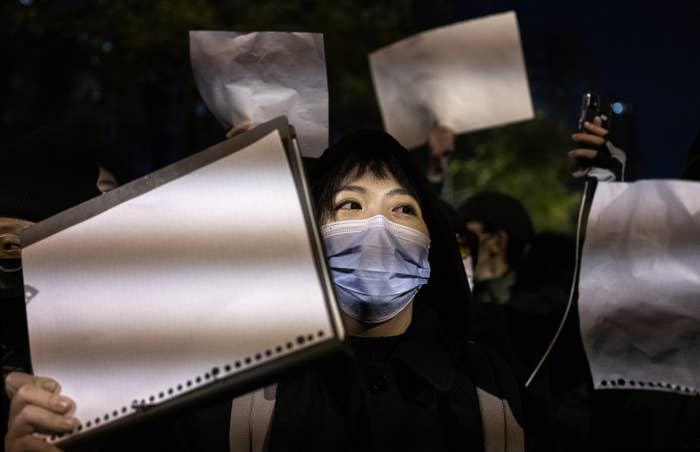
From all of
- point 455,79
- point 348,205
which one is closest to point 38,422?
point 348,205

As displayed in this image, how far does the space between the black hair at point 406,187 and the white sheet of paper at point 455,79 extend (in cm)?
168

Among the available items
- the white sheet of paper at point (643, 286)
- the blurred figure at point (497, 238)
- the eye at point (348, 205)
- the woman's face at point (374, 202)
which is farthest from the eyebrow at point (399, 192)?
the blurred figure at point (497, 238)

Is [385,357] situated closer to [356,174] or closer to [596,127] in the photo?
[356,174]

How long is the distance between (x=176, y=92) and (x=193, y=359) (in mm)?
15147

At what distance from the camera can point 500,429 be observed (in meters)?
2.26

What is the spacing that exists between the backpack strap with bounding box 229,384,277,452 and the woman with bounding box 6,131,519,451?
3 centimetres

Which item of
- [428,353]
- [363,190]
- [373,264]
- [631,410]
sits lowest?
[631,410]

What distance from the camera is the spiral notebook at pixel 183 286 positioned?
1553 mm

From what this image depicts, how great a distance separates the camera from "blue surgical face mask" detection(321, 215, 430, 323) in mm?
2344

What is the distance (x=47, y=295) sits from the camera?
5.73 feet

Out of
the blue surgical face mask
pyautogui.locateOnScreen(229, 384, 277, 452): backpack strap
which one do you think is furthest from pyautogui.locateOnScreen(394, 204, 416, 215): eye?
pyautogui.locateOnScreen(229, 384, 277, 452): backpack strap

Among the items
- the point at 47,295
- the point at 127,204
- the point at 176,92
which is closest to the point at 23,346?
the point at 47,295

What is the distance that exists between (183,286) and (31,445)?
0.63 metres

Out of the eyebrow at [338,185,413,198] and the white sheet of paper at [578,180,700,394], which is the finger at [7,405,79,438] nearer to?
the eyebrow at [338,185,413,198]
